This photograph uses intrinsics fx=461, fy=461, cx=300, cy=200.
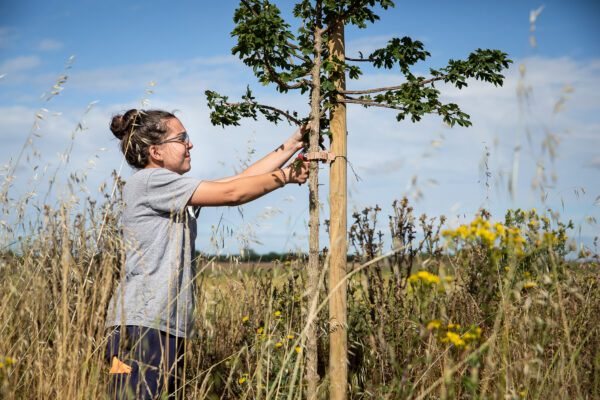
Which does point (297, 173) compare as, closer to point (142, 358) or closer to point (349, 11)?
point (349, 11)

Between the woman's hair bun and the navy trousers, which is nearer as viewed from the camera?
the navy trousers

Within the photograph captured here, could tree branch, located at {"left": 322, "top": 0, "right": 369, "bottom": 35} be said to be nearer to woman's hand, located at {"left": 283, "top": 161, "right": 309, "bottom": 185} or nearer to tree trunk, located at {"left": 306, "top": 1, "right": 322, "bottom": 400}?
tree trunk, located at {"left": 306, "top": 1, "right": 322, "bottom": 400}

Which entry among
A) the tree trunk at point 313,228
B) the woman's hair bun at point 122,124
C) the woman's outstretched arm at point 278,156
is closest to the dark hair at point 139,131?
the woman's hair bun at point 122,124

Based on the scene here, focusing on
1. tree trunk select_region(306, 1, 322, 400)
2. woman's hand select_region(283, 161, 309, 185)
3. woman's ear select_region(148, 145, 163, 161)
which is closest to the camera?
tree trunk select_region(306, 1, 322, 400)

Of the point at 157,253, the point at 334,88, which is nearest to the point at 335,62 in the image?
the point at 334,88

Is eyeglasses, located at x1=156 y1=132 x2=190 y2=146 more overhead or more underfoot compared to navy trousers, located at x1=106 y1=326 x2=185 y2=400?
more overhead

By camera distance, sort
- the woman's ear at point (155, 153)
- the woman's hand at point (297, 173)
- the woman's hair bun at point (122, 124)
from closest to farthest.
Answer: the woman's hand at point (297, 173)
the woman's ear at point (155, 153)
the woman's hair bun at point (122, 124)

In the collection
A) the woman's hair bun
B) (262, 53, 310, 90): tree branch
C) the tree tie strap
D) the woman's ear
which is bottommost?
the tree tie strap

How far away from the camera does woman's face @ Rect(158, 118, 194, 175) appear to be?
292cm

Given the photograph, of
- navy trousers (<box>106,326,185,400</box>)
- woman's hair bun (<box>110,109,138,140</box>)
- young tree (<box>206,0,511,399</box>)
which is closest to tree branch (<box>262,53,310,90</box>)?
young tree (<box>206,0,511,399</box>)

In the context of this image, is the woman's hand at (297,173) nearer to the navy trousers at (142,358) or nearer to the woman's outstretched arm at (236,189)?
the woman's outstretched arm at (236,189)

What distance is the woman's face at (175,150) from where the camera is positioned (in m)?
2.92

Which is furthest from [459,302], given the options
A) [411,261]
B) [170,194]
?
[170,194]

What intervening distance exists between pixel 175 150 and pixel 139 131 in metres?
0.27
